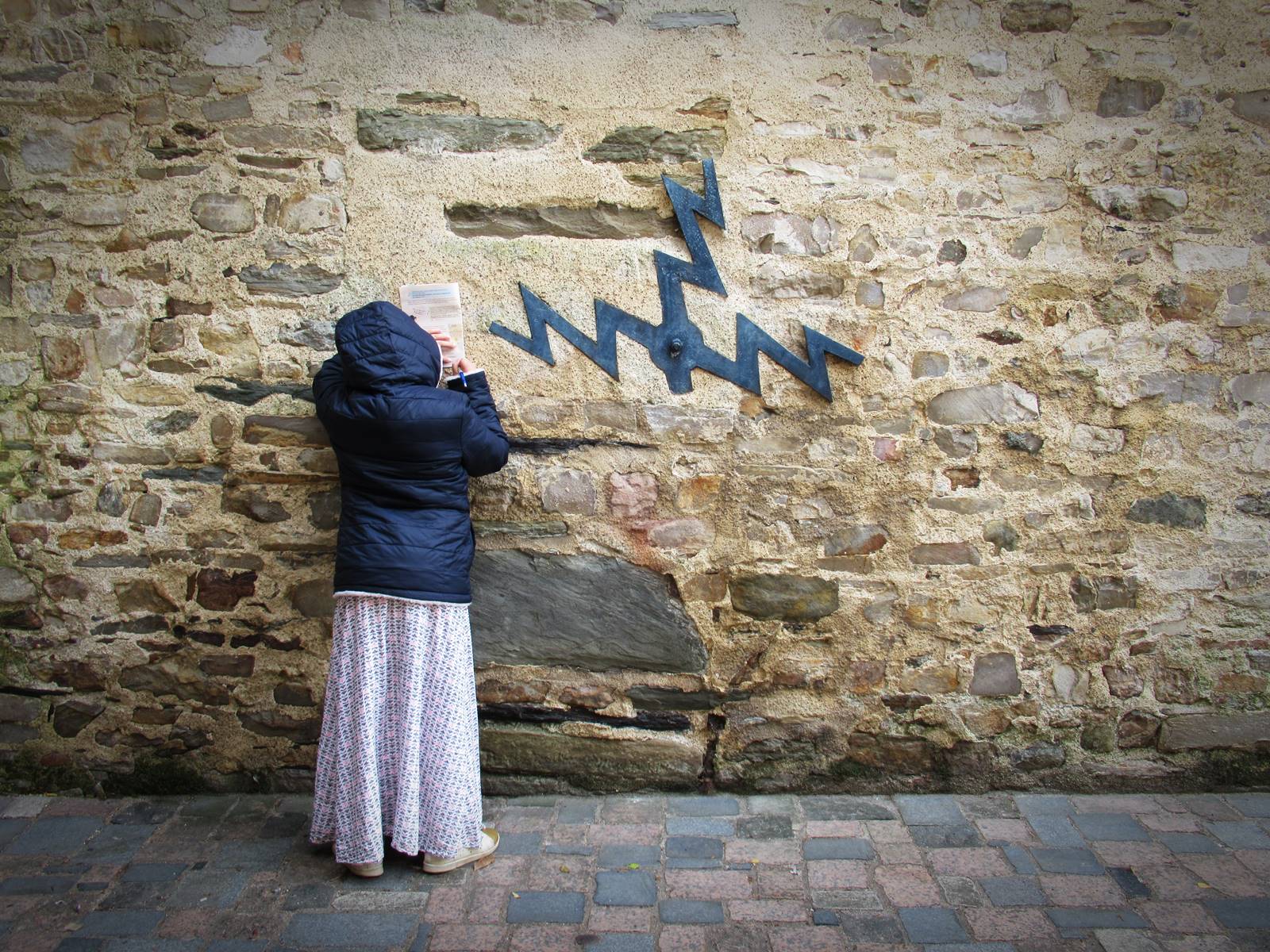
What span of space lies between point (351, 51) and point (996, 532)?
2.57 m

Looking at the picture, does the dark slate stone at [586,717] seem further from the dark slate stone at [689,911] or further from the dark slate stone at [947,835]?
the dark slate stone at [947,835]

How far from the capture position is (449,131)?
291 cm

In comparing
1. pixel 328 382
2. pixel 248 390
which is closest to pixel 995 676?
pixel 328 382

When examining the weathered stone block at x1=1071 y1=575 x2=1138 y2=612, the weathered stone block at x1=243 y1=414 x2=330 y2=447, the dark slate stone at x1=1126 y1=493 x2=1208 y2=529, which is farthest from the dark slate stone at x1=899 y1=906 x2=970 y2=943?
the weathered stone block at x1=243 y1=414 x2=330 y2=447

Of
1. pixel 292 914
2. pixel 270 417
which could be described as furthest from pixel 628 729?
pixel 270 417

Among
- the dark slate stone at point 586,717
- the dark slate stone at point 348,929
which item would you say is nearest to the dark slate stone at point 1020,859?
the dark slate stone at point 586,717

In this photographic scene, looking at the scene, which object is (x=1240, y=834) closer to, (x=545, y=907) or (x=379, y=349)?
(x=545, y=907)

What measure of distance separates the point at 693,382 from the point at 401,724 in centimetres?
136

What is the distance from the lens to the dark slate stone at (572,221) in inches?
115

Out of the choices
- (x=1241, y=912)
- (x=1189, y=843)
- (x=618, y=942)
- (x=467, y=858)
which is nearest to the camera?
(x=618, y=942)

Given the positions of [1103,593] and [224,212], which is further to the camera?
[1103,593]

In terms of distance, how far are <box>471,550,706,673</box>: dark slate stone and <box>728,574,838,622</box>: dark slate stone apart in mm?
199

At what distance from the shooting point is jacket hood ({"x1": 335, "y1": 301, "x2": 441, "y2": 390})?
2.50 meters

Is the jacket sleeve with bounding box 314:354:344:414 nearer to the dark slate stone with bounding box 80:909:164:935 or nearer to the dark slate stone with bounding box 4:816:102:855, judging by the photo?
the dark slate stone with bounding box 80:909:164:935
